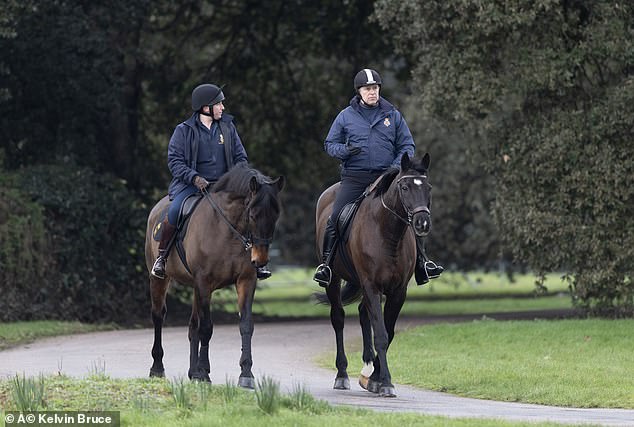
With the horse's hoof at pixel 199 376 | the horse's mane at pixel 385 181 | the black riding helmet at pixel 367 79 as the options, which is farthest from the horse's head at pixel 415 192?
the horse's hoof at pixel 199 376

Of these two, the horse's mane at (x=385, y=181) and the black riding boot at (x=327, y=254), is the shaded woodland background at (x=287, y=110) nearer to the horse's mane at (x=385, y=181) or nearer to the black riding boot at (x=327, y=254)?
the black riding boot at (x=327, y=254)

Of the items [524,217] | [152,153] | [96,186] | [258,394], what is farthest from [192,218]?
[152,153]

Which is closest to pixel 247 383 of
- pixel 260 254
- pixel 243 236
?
pixel 260 254

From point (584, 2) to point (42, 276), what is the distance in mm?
11389

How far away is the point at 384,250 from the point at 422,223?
1.13 meters

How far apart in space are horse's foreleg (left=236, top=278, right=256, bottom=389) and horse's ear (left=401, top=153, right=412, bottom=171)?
6.81 feet

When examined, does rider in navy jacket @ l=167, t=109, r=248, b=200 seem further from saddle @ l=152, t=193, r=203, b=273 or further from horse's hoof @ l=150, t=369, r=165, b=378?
horse's hoof @ l=150, t=369, r=165, b=378

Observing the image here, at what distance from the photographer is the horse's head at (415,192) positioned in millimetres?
13312

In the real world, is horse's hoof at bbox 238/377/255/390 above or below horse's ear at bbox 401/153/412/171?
below

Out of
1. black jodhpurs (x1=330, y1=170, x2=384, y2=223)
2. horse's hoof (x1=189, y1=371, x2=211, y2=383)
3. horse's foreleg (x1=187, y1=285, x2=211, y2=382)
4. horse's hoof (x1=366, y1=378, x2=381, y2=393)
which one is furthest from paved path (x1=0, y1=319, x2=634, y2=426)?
black jodhpurs (x1=330, y1=170, x2=384, y2=223)

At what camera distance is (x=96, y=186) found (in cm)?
2753

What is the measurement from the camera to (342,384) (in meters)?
14.8

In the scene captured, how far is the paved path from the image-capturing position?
12.9 meters

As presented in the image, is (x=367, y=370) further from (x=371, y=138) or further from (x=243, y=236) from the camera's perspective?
(x=371, y=138)
